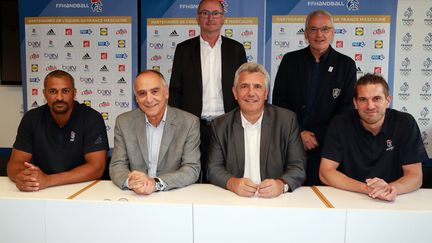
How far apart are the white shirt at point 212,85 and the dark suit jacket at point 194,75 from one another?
0.05 meters

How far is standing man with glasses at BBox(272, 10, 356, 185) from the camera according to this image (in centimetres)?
319

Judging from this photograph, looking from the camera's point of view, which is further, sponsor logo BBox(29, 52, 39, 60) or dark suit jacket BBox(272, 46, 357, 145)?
sponsor logo BBox(29, 52, 39, 60)

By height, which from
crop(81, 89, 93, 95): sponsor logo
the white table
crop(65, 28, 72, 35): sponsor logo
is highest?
crop(65, 28, 72, 35): sponsor logo

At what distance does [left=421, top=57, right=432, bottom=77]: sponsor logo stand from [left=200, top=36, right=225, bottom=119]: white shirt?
266 cm

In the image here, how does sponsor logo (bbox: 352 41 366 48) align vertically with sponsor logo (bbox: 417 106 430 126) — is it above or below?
above

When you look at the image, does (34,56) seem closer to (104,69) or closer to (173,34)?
(104,69)

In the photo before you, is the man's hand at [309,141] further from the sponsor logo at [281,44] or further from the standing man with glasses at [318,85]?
the sponsor logo at [281,44]

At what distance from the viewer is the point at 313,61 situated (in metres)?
3.25

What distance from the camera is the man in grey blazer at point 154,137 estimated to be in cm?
240

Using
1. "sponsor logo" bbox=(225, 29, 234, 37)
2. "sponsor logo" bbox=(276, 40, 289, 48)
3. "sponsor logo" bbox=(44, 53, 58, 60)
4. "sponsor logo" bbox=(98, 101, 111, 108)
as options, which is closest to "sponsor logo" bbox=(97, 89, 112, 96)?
"sponsor logo" bbox=(98, 101, 111, 108)

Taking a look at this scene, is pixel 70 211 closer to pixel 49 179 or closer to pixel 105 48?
pixel 49 179

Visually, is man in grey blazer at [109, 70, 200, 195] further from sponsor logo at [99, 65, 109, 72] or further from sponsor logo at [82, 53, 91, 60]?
sponsor logo at [82, 53, 91, 60]

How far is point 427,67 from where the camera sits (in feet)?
14.6

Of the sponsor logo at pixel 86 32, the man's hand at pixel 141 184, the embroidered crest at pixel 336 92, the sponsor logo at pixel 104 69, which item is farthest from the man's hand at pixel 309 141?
the sponsor logo at pixel 86 32
